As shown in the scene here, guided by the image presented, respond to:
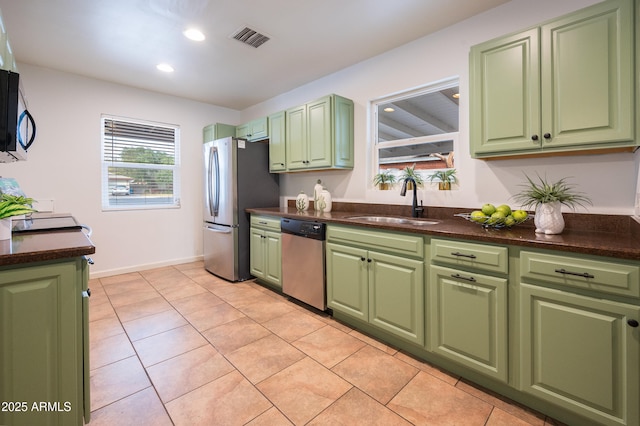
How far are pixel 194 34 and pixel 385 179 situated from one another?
222 centimetres

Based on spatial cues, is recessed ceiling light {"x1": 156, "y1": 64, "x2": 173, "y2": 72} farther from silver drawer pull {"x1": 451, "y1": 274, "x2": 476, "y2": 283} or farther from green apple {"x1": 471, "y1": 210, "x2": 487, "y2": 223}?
silver drawer pull {"x1": 451, "y1": 274, "x2": 476, "y2": 283}

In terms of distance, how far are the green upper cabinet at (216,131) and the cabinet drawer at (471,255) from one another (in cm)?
370

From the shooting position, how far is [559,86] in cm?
169

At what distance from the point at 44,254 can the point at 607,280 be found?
2311 millimetres

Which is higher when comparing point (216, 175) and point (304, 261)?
point (216, 175)

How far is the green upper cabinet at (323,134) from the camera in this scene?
10.2 feet

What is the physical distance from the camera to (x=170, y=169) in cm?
440

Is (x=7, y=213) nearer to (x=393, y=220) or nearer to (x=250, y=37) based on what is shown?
(x=250, y=37)

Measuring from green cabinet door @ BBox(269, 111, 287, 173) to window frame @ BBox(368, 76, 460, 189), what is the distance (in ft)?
3.70

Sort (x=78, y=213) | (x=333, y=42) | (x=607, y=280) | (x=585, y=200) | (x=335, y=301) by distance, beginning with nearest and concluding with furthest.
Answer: (x=607, y=280)
(x=585, y=200)
(x=335, y=301)
(x=333, y=42)
(x=78, y=213)

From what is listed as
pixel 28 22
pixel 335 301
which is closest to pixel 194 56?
pixel 28 22

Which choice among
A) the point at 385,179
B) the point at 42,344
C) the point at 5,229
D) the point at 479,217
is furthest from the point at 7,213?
the point at 385,179

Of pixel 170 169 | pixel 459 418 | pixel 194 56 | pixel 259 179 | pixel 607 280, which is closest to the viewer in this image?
pixel 607 280

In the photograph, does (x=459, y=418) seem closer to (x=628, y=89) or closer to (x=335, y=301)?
(x=335, y=301)
